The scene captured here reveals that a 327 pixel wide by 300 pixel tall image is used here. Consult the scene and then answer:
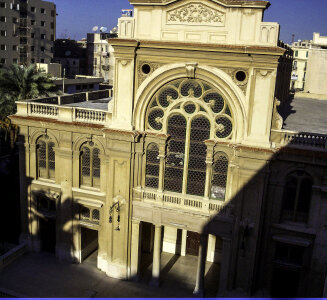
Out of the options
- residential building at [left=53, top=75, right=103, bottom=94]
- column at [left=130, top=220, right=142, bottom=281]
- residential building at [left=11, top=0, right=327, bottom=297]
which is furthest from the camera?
residential building at [left=53, top=75, right=103, bottom=94]

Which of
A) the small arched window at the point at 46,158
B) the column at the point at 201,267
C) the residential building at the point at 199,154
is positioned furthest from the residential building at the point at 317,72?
the small arched window at the point at 46,158

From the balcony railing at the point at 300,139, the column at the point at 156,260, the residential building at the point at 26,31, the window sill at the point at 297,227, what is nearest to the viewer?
the balcony railing at the point at 300,139

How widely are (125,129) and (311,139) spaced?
10392 millimetres

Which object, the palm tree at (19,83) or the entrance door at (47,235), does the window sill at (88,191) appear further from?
the palm tree at (19,83)

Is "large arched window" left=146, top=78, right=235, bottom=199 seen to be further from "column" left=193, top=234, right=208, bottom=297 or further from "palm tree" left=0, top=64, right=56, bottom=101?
"palm tree" left=0, top=64, right=56, bottom=101

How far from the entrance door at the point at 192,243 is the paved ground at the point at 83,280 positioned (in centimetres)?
129

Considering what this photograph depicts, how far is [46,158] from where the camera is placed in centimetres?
2641

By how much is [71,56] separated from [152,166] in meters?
78.0

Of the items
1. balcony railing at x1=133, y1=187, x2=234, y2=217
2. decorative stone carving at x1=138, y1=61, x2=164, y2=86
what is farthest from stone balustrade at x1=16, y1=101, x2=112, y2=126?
balcony railing at x1=133, y1=187, x2=234, y2=217

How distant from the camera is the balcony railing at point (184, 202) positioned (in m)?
22.4

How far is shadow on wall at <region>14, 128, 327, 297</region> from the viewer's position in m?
20.9

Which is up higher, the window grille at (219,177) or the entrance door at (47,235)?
the window grille at (219,177)

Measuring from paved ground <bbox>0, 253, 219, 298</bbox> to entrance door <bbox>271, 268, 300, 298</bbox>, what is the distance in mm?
3801

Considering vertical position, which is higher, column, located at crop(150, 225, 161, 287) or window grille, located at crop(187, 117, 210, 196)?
window grille, located at crop(187, 117, 210, 196)
